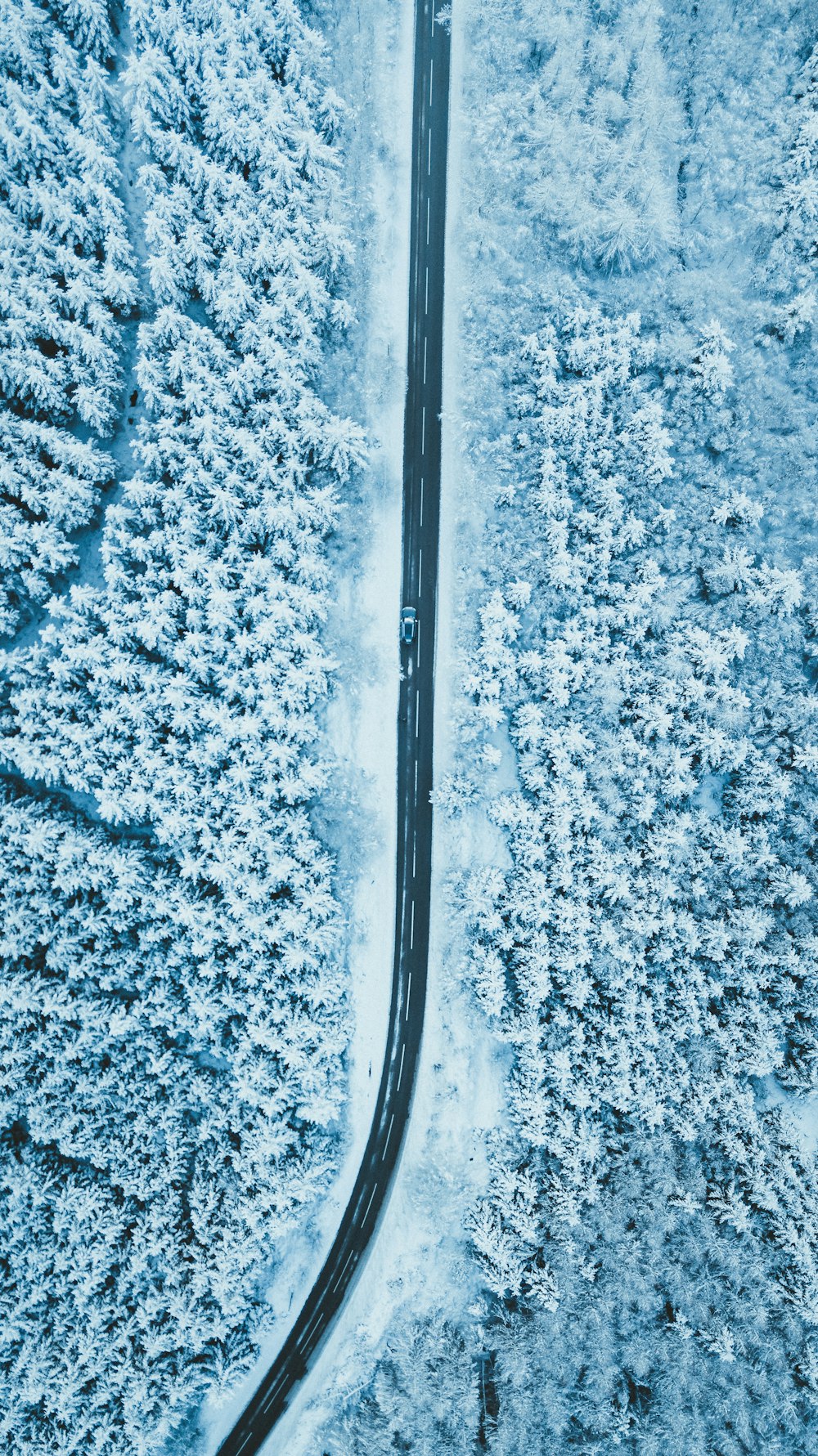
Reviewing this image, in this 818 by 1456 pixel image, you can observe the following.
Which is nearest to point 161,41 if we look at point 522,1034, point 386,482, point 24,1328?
point 386,482

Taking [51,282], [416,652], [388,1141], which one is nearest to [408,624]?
[416,652]

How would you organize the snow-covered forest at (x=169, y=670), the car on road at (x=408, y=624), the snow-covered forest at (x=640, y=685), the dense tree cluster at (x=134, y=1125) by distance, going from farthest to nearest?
the car on road at (x=408, y=624) → the snow-covered forest at (x=640, y=685) → the snow-covered forest at (x=169, y=670) → the dense tree cluster at (x=134, y=1125)

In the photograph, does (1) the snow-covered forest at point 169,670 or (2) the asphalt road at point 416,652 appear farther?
(2) the asphalt road at point 416,652

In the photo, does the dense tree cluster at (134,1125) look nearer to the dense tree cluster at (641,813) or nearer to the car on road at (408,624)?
the dense tree cluster at (641,813)

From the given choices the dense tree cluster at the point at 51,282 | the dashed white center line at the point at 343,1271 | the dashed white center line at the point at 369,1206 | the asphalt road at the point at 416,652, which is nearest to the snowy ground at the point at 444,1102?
the asphalt road at the point at 416,652

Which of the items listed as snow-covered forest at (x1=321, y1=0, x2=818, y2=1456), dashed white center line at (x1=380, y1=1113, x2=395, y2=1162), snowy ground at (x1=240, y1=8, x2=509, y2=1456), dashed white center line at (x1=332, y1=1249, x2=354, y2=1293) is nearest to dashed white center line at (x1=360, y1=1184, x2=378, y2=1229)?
snowy ground at (x1=240, y1=8, x2=509, y2=1456)

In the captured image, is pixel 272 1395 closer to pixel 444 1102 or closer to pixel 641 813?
pixel 444 1102

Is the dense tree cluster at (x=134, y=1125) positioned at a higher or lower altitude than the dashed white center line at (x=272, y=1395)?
higher
